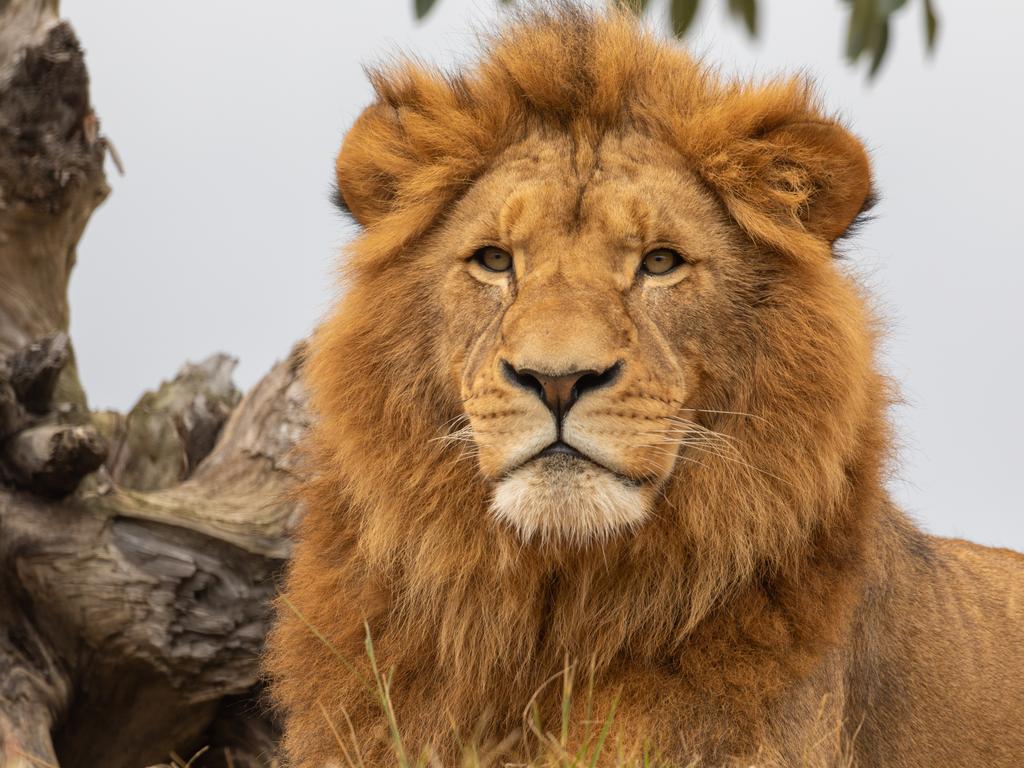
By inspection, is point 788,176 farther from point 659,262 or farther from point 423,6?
point 423,6

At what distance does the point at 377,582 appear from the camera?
372cm

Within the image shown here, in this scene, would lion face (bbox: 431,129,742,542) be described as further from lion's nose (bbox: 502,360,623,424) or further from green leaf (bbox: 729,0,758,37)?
green leaf (bbox: 729,0,758,37)

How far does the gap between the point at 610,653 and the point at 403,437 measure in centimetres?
81

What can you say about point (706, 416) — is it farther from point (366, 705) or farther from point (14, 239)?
point (14, 239)

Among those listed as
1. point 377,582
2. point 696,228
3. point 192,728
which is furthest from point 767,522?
point 192,728

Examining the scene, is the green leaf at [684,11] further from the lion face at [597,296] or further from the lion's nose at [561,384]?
the lion's nose at [561,384]

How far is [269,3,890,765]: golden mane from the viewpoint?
3513 millimetres

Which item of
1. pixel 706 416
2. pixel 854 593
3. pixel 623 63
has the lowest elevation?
pixel 854 593

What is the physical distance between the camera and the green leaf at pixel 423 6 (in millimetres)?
3398

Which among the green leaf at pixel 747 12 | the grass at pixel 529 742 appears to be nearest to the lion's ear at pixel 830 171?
the green leaf at pixel 747 12

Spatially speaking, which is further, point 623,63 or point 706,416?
point 623,63

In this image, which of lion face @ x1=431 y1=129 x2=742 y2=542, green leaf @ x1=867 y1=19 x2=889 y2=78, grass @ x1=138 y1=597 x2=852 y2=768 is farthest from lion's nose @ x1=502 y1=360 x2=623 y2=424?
green leaf @ x1=867 y1=19 x2=889 y2=78

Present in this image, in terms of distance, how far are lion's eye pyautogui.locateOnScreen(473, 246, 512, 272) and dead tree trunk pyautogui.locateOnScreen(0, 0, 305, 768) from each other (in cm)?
233

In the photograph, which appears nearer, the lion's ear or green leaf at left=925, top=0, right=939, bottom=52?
green leaf at left=925, top=0, right=939, bottom=52
